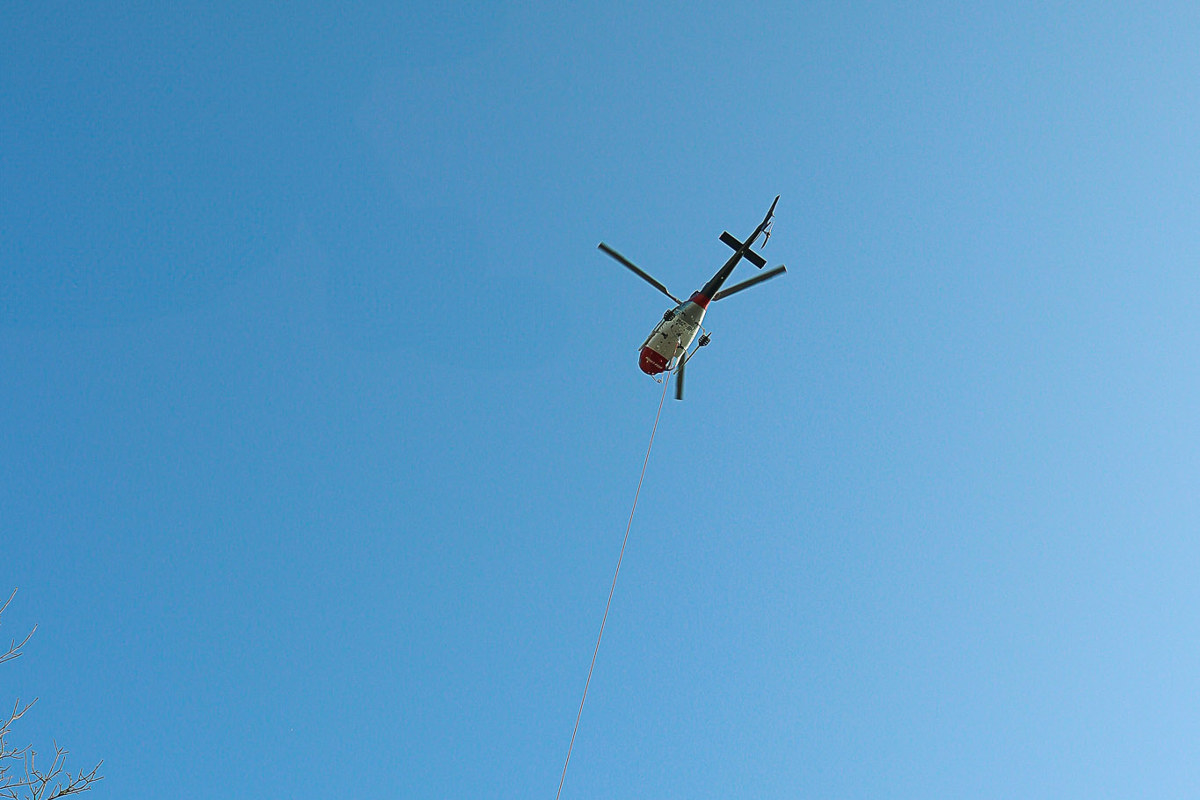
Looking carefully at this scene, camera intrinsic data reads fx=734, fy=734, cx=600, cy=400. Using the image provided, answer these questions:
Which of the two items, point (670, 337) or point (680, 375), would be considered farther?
point (680, 375)

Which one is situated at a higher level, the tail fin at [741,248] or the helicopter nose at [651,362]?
the tail fin at [741,248]

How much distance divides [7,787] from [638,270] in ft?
42.1

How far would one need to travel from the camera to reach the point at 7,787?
28.5 ft

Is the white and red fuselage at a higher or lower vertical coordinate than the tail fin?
lower

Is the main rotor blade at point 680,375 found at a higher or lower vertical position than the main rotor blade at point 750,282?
lower

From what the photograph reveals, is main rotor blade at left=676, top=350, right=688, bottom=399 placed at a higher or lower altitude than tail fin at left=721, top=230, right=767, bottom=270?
lower

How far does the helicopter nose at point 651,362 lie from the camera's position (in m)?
15.2

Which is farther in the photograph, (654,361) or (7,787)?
(654,361)

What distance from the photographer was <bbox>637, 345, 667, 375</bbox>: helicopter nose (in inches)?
600

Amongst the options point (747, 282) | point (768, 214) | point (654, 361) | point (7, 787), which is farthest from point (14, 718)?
point (768, 214)

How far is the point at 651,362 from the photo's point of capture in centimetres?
1534

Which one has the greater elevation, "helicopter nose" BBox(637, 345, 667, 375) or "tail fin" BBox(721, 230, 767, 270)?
"tail fin" BBox(721, 230, 767, 270)

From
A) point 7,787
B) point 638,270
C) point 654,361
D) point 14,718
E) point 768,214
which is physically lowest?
point 7,787

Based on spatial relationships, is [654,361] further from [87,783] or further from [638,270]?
[87,783]
